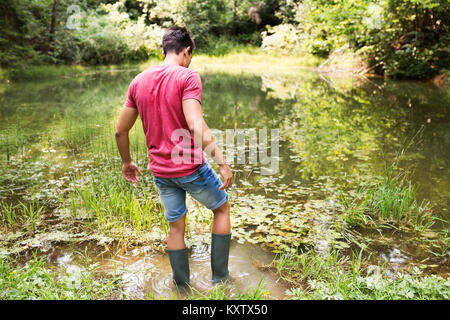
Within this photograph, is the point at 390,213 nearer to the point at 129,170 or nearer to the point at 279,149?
the point at 129,170

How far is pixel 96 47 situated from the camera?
23.3 m

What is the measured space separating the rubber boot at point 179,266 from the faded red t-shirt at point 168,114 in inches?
22.9

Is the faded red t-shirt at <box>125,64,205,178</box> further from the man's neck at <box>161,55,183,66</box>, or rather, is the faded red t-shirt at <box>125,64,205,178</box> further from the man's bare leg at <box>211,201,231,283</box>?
the man's bare leg at <box>211,201,231,283</box>

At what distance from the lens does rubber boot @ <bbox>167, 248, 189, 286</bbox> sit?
255cm

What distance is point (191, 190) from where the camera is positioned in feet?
7.94

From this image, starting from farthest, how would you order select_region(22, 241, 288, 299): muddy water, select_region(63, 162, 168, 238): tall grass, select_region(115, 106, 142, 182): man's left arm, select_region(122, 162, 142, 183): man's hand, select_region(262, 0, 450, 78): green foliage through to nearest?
select_region(262, 0, 450, 78): green foliage
select_region(63, 162, 168, 238): tall grass
select_region(122, 162, 142, 183): man's hand
select_region(22, 241, 288, 299): muddy water
select_region(115, 106, 142, 182): man's left arm

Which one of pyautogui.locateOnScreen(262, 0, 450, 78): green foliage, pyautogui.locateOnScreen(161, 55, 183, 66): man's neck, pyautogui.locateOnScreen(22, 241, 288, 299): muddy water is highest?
pyautogui.locateOnScreen(262, 0, 450, 78): green foliage

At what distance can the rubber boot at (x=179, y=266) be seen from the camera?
2549mm

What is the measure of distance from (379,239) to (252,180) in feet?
6.61

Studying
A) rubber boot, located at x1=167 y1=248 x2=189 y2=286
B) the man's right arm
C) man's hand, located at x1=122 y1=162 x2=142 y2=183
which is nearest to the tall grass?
man's hand, located at x1=122 y1=162 x2=142 y2=183

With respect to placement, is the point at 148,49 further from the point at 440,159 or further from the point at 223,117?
the point at 440,159
